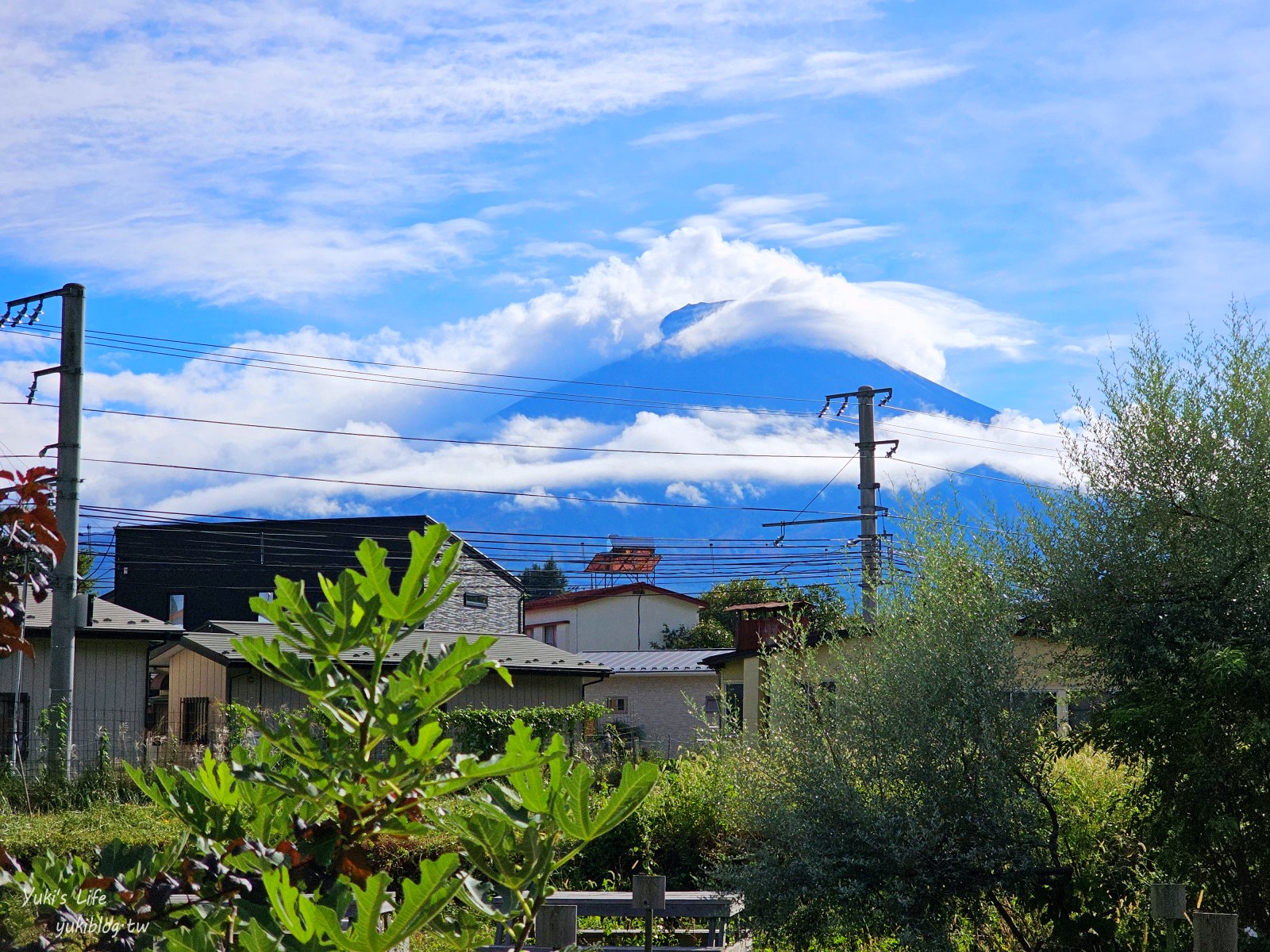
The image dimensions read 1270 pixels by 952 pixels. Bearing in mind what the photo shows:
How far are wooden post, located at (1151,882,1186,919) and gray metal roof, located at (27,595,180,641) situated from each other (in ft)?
57.6

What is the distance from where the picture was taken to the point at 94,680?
20.2 metres

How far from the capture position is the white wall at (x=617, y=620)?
49.0 meters

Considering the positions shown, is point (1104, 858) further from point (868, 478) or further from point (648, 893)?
point (868, 478)

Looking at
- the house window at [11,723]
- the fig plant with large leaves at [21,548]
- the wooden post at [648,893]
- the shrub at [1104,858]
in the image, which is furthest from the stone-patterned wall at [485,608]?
the fig plant with large leaves at [21,548]

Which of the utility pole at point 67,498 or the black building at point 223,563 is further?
the black building at point 223,563

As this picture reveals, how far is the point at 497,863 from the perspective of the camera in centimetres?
186

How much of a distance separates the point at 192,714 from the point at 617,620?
1037 inches

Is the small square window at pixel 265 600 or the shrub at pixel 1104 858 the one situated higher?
the small square window at pixel 265 600

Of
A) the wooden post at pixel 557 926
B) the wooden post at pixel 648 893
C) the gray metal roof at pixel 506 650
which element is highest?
the gray metal roof at pixel 506 650

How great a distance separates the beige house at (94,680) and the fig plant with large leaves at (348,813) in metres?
18.9

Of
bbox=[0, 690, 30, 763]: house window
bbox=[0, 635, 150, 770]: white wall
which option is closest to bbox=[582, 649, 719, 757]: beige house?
bbox=[0, 635, 150, 770]: white wall

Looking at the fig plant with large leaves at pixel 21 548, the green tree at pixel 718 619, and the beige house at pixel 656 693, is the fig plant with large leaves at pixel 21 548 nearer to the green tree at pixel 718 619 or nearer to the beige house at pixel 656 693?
the beige house at pixel 656 693

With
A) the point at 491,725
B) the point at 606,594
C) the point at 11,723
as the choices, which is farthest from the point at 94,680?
the point at 606,594

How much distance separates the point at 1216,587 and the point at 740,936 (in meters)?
4.28
